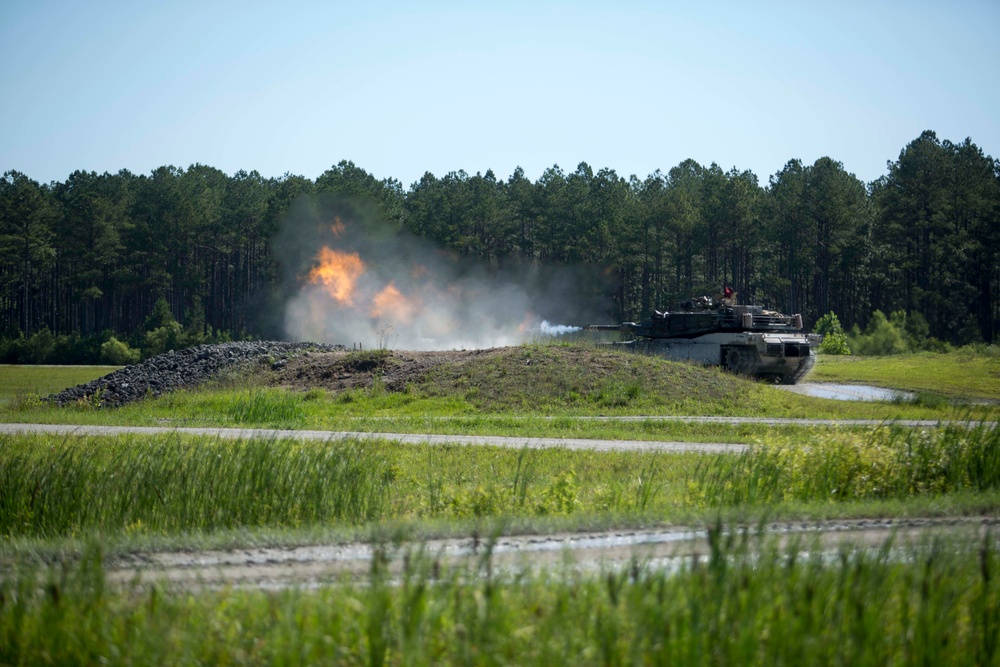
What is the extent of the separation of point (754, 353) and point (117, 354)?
49.3 meters

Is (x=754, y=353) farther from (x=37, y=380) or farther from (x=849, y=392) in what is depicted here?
(x=37, y=380)

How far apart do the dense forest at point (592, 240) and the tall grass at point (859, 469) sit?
60.1 meters

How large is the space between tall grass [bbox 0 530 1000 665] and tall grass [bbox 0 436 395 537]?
484cm

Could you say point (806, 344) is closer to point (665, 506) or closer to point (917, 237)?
point (665, 506)

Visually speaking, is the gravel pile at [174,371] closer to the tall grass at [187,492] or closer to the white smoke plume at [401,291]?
the white smoke plume at [401,291]

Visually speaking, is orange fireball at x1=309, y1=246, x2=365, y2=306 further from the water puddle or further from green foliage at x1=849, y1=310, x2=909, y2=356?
green foliage at x1=849, y1=310, x2=909, y2=356

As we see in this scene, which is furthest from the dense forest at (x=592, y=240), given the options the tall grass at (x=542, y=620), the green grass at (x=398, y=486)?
the tall grass at (x=542, y=620)

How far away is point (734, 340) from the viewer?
37188mm

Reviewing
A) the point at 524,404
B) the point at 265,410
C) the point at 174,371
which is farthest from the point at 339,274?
the point at 265,410

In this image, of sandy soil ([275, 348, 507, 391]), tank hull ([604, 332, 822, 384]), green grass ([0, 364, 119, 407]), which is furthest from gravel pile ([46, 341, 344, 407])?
tank hull ([604, 332, 822, 384])

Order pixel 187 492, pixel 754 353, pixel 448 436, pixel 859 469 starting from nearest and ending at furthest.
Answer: pixel 187 492 → pixel 859 469 → pixel 448 436 → pixel 754 353

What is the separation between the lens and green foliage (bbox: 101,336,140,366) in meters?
68.2

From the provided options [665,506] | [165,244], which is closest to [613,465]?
[665,506]

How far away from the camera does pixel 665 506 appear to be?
11.6m
